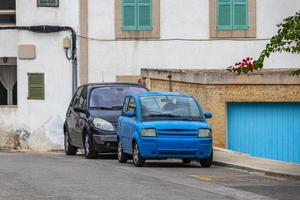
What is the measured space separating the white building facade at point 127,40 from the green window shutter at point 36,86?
4cm

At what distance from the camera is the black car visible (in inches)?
945

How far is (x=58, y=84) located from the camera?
38969 mm

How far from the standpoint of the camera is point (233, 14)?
37.3 meters

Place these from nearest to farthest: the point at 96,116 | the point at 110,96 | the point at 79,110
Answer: the point at 96,116, the point at 79,110, the point at 110,96

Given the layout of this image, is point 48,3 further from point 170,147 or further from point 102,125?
point 170,147

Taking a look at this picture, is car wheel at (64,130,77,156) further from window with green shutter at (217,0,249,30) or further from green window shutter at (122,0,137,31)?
window with green shutter at (217,0,249,30)

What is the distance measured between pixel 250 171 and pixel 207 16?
1750 centimetres

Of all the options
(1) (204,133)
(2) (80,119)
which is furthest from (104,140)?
(1) (204,133)

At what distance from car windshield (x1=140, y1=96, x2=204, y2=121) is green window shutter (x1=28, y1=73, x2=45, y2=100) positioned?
674 inches

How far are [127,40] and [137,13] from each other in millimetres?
1139

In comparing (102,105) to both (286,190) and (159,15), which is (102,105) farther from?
(159,15)

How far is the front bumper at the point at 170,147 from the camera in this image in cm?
2088

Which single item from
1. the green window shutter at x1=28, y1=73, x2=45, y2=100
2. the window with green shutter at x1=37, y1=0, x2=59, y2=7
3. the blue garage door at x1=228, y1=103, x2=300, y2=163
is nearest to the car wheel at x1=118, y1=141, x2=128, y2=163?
the blue garage door at x1=228, y1=103, x2=300, y2=163

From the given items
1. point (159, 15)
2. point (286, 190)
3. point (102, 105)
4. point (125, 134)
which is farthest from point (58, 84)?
point (286, 190)
